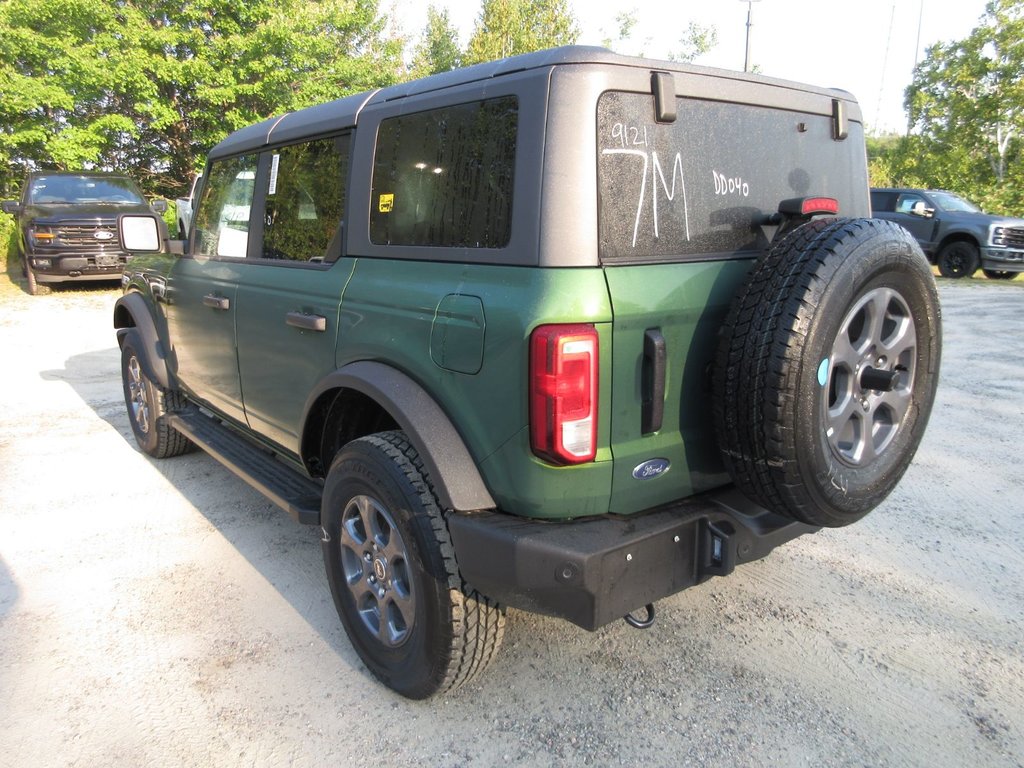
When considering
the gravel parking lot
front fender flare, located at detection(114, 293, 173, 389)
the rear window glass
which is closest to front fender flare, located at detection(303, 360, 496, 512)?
the rear window glass

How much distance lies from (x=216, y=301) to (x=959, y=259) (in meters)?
15.2

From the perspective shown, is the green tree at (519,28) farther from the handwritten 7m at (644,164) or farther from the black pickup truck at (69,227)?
the handwritten 7m at (644,164)

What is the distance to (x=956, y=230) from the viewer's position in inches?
552

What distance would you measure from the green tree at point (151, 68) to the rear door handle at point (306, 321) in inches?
533

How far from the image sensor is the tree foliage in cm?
1980

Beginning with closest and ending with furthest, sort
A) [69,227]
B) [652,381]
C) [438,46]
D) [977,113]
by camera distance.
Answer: [652,381], [69,227], [977,113], [438,46]

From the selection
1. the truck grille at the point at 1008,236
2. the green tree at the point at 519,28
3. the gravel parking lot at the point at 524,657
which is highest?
the green tree at the point at 519,28

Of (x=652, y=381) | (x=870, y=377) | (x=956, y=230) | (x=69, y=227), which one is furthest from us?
(x=956, y=230)

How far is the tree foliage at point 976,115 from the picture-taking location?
19.8 meters

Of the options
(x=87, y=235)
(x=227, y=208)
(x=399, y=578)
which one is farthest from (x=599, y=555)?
(x=87, y=235)

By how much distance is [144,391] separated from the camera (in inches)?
187

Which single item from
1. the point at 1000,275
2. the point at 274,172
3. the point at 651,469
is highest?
the point at 274,172

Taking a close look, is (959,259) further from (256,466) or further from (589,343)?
(589,343)

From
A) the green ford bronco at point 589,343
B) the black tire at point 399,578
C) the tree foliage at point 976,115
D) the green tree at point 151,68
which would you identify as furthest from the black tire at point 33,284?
the tree foliage at point 976,115
